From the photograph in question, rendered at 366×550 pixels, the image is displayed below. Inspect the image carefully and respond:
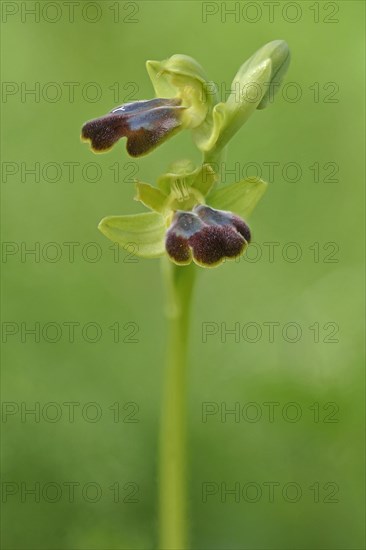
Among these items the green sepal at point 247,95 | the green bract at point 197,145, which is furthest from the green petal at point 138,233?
the green sepal at point 247,95

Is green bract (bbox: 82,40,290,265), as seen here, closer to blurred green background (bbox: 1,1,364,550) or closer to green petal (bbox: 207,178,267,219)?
green petal (bbox: 207,178,267,219)

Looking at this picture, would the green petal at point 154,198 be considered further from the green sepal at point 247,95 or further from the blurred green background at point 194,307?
the blurred green background at point 194,307

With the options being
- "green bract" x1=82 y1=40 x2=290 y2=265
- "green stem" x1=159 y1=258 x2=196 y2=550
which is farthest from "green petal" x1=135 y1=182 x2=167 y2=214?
"green stem" x1=159 y1=258 x2=196 y2=550

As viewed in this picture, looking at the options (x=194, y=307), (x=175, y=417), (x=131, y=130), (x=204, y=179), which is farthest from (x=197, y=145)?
(x=194, y=307)

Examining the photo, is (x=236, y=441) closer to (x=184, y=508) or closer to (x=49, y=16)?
(x=184, y=508)

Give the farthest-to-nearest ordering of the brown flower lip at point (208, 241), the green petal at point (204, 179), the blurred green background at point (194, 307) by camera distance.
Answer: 1. the blurred green background at point (194, 307)
2. the green petal at point (204, 179)
3. the brown flower lip at point (208, 241)

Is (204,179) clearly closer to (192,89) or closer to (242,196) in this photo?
(242,196)
